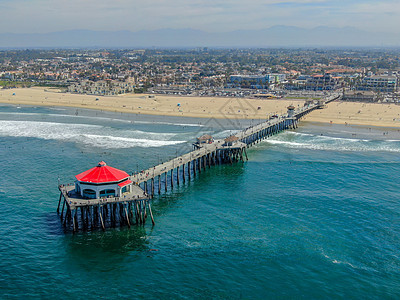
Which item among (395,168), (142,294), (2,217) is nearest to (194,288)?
(142,294)

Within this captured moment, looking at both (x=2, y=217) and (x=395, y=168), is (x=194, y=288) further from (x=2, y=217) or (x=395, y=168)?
(x=395, y=168)

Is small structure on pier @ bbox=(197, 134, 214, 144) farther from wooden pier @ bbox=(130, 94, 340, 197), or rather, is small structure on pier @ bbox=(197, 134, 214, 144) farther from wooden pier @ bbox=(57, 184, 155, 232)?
wooden pier @ bbox=(57, 184, 155, 232)

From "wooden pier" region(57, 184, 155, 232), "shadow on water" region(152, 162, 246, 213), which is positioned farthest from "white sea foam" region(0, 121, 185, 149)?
"wooden pier" region(57, 184, 155, 232)

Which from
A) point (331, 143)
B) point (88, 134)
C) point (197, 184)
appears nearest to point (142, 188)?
point (197, 184)

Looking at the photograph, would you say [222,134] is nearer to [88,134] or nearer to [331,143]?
[331,143]

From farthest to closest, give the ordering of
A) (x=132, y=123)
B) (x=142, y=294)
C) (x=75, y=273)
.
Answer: (x=132, y=123) < (x=75, y=273) < (x=142, y=294)

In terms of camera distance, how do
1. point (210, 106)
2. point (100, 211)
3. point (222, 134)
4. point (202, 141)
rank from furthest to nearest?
point (210, 106) → point (222, 134) → point (202, 141) → point (100, 211)
